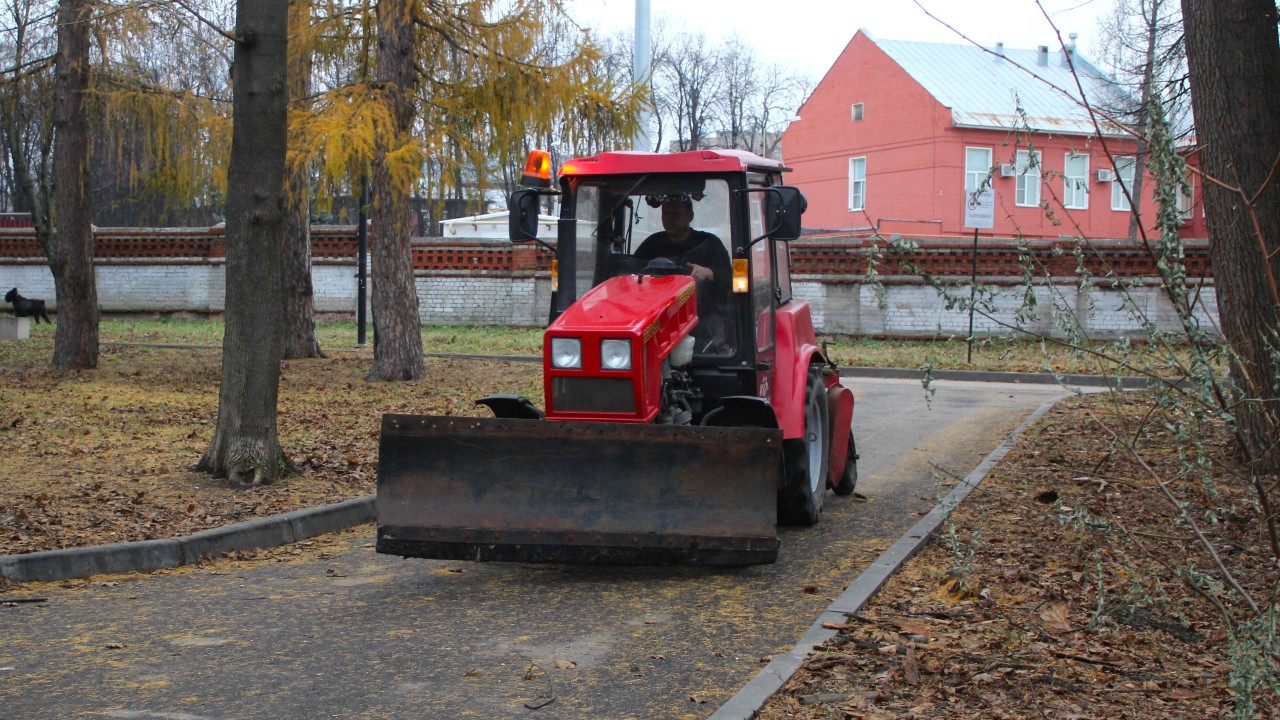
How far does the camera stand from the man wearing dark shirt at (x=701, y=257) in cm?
821

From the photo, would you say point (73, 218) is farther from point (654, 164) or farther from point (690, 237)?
point (690, 237)

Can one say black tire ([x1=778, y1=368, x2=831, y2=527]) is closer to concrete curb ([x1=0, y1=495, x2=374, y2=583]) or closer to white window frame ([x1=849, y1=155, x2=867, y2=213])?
concrete curb ([x1=0, y1=495, x2=374, y2=583])

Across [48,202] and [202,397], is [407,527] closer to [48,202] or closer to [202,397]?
[202,397]

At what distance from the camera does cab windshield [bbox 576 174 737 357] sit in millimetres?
8211

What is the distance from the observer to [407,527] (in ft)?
23.0

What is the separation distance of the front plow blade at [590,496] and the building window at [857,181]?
134 feet

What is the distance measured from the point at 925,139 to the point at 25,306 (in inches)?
1155

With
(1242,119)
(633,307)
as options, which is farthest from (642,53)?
(633,307)

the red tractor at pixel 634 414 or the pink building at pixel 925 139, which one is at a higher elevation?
the pink building at pixel 925 139

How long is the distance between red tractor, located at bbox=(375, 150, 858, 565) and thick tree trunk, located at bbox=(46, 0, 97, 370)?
11338mm

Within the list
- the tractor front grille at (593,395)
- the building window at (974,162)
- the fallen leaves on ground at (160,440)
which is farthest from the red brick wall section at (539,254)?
the tractor front grille at (593,395)

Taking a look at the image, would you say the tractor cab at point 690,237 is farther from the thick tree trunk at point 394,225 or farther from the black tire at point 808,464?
the thick tree trunk at point 394,225

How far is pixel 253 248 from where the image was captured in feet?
32.1

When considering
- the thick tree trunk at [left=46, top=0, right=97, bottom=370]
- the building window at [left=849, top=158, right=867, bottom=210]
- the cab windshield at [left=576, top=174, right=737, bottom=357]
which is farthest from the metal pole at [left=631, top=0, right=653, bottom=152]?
the building window at [left=849, top=158, right=867, bottom=210]
